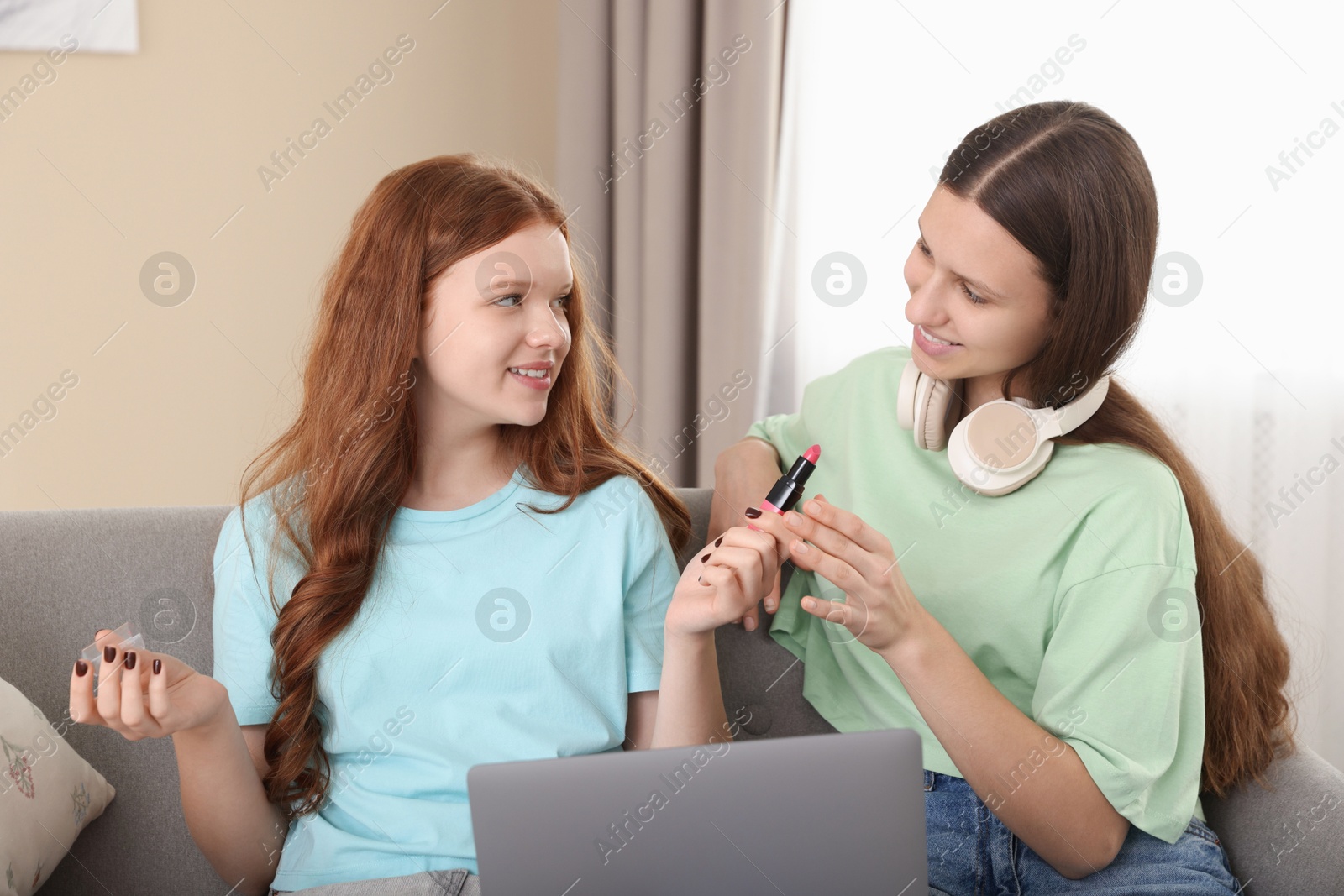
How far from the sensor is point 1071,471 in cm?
120

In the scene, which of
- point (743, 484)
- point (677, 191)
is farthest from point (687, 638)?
point (677, 191)

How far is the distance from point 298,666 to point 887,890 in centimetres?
70

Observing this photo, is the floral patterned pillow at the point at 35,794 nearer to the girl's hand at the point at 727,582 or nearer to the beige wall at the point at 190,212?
the girl's hand at the point at 727,582

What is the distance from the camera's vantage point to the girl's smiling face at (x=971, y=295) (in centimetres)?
114

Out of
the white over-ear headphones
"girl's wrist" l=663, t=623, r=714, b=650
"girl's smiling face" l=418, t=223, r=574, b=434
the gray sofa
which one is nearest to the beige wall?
the gray sofa

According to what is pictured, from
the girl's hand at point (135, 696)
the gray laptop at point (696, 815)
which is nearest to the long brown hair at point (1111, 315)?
the gray laptop at point (696, 815)

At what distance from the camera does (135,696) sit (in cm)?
97

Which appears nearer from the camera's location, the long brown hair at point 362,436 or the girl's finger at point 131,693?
the girl's finger at point 131,693

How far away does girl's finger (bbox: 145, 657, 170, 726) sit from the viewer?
0.99 m

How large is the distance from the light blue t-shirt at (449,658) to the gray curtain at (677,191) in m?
1.10

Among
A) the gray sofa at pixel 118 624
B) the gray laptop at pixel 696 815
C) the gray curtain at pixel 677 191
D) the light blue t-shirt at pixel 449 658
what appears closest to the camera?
the gray laptop at pixel 696 815

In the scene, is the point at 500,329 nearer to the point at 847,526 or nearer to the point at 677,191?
the point at 847,526

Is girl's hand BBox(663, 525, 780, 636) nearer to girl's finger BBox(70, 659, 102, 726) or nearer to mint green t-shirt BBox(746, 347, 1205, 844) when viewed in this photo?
mint green t-shirt BBox(746, 347, 1205, 844)

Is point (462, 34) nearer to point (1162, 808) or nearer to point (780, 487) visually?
point (780, 487)
